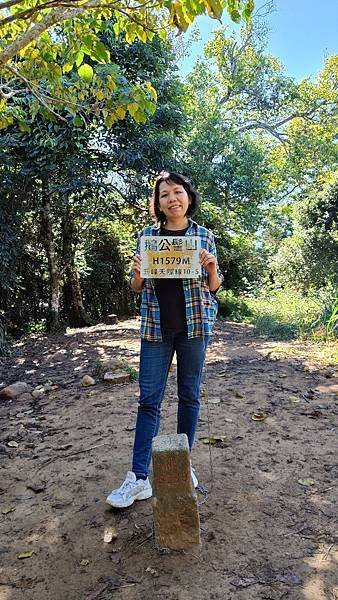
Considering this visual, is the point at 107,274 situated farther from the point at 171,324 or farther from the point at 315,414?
the point at 171,324

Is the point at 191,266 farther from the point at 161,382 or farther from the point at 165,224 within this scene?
the point at 161,382

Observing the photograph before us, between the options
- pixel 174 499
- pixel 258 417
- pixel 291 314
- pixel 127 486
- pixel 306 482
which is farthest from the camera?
pixel 291 314

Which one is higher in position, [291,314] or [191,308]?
[191,308]

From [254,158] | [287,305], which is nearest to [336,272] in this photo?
[287,305]

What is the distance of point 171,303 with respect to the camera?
2227 millimetres

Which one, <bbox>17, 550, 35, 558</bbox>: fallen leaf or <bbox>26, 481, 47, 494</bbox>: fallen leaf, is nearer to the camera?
<bbox>17, 550, 35, 558</bbox>: fallen leaf

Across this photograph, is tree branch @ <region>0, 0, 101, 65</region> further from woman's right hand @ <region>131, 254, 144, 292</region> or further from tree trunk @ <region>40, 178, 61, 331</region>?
tree trunk @ <region>40, 178, 61, 331</region>

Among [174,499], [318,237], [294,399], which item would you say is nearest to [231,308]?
[318,237]

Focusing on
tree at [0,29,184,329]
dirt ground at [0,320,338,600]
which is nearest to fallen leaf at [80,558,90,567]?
dirt ground at [0,320,338,600]

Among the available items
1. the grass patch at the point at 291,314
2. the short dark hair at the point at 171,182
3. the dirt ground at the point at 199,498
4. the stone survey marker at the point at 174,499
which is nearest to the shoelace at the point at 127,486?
the dirt ground at the point at 199,498

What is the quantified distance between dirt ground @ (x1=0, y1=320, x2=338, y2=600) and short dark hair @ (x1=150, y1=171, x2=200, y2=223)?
1.47m

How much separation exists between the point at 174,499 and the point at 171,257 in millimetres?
1051

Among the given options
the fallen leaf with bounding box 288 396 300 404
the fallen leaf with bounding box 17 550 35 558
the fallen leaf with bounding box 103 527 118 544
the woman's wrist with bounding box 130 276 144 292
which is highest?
the woman's wrist with bounding box 130 276 144 292

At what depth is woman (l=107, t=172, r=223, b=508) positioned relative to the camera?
2207 mm
